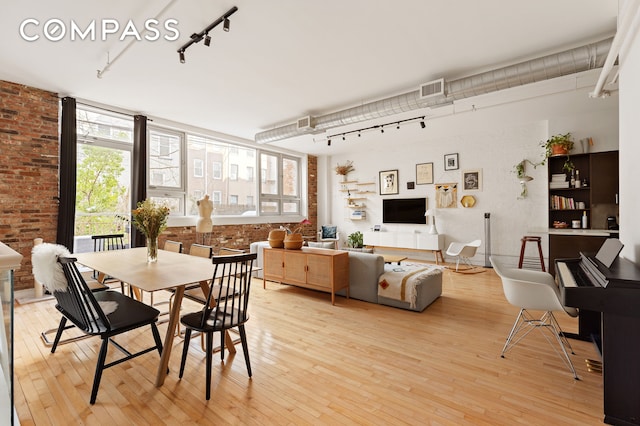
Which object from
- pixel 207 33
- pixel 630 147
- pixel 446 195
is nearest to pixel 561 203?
pixel 446 195

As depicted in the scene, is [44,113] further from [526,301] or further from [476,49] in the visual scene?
[526,301]

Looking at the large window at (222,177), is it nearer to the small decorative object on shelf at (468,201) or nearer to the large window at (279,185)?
the large window at (279,185)

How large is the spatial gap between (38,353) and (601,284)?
4230mm

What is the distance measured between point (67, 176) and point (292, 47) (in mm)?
3781

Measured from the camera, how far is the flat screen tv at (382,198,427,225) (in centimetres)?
762

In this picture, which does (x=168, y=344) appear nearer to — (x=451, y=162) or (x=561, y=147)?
(x=561, y=147)

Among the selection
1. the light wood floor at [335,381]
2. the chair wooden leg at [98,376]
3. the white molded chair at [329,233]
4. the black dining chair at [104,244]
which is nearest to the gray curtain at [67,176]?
the black dining chair at [104,244]

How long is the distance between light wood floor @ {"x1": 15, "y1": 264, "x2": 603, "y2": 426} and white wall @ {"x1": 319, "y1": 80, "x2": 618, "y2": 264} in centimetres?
346

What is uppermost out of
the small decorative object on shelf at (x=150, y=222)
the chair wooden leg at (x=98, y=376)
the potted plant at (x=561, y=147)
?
the potted plant at (x=561, y=147)

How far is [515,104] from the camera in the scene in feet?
16.3

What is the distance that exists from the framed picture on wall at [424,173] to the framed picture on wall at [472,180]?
75 cm

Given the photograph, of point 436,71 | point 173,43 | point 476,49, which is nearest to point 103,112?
point 173,43

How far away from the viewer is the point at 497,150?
654cm

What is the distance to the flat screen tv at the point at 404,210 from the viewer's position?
762cm
